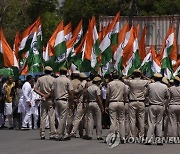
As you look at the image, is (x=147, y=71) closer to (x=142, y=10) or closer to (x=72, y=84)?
(x=72, y=84)

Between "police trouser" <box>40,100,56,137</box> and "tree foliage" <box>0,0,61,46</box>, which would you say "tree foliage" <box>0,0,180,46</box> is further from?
"police trouser" <box>40,100,56,137</box>

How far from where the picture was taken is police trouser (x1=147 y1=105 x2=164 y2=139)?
62.1ft

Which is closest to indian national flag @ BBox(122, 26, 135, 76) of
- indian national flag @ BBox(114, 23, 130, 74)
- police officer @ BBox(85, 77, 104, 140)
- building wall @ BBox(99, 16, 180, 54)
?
indian national flag @ BBox(114, 23, 130, 74)

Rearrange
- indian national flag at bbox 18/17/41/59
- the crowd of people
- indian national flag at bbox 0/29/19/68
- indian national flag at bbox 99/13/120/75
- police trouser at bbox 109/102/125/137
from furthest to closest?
indian national flag at bbox 18/17/41/59 < indian national flag at bbox 99/13/120/75 < indian national flag at bbox 0/29/19/68 < police trouser at bbox 109/102/125/137 < the crowd of people

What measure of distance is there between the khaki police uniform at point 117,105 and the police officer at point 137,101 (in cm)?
21

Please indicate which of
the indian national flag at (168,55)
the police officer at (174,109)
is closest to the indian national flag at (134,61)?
the indian national flag at (168,55)

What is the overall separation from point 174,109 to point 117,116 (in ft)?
4.91

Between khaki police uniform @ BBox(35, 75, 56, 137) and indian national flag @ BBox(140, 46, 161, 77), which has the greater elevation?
indian national flag @ BBox(140, 46, 161, 77)

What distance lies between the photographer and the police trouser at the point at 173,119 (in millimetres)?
19516

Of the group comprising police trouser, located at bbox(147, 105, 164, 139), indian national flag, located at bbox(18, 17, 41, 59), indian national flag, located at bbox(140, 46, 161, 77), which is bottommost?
police trouser, located at bbox(147, 105, 164, 139)

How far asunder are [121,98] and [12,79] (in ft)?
21.9

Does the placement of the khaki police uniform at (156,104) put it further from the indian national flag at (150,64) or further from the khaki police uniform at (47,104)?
the indian national flag at (150,64)

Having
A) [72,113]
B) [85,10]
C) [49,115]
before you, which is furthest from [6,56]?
[85,10]

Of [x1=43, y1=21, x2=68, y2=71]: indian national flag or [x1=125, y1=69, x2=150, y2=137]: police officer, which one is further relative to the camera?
[x1=43, y1=21, x2=68, y2=71]: indian national flag
